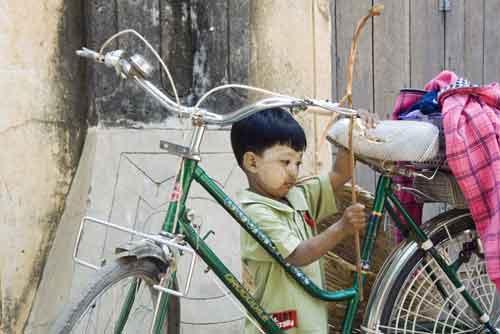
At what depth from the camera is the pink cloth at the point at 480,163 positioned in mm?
2404

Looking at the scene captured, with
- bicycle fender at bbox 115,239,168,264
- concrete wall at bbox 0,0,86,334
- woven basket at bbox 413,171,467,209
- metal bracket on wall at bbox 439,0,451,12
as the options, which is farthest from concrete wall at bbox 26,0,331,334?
metal bracket on wall at bbox 439,0,451,12

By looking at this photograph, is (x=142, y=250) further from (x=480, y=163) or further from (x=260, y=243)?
(x=480, y=163)

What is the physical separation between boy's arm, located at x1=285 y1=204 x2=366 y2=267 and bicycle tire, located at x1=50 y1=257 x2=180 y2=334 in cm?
39

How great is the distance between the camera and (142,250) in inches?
82.7

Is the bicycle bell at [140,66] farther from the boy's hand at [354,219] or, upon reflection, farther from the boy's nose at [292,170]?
the boy's hand at [354,219]

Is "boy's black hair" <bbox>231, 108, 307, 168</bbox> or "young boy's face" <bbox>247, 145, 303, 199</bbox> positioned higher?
"boy's black hair" <bbox>231, 108, 307, 168</bbox>

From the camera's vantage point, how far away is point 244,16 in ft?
10.5

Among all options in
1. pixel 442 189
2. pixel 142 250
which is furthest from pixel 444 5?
pixel 142 250

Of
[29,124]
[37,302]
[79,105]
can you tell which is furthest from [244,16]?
[37,302]

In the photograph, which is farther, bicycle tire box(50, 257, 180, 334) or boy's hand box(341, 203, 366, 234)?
boy's hand box(341, 203, 366, 234)

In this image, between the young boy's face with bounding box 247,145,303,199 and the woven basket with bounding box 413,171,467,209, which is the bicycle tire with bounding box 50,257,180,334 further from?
the woven basket with bounding box 413,171,467,209

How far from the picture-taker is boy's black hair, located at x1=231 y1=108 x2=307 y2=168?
7.98ft

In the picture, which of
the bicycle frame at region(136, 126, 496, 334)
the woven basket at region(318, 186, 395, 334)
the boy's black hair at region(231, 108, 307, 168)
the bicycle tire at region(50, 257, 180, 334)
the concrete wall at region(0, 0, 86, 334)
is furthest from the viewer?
the concrete wall at region(0, 0, 86, 334)

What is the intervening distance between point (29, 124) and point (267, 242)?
3.87 ft
